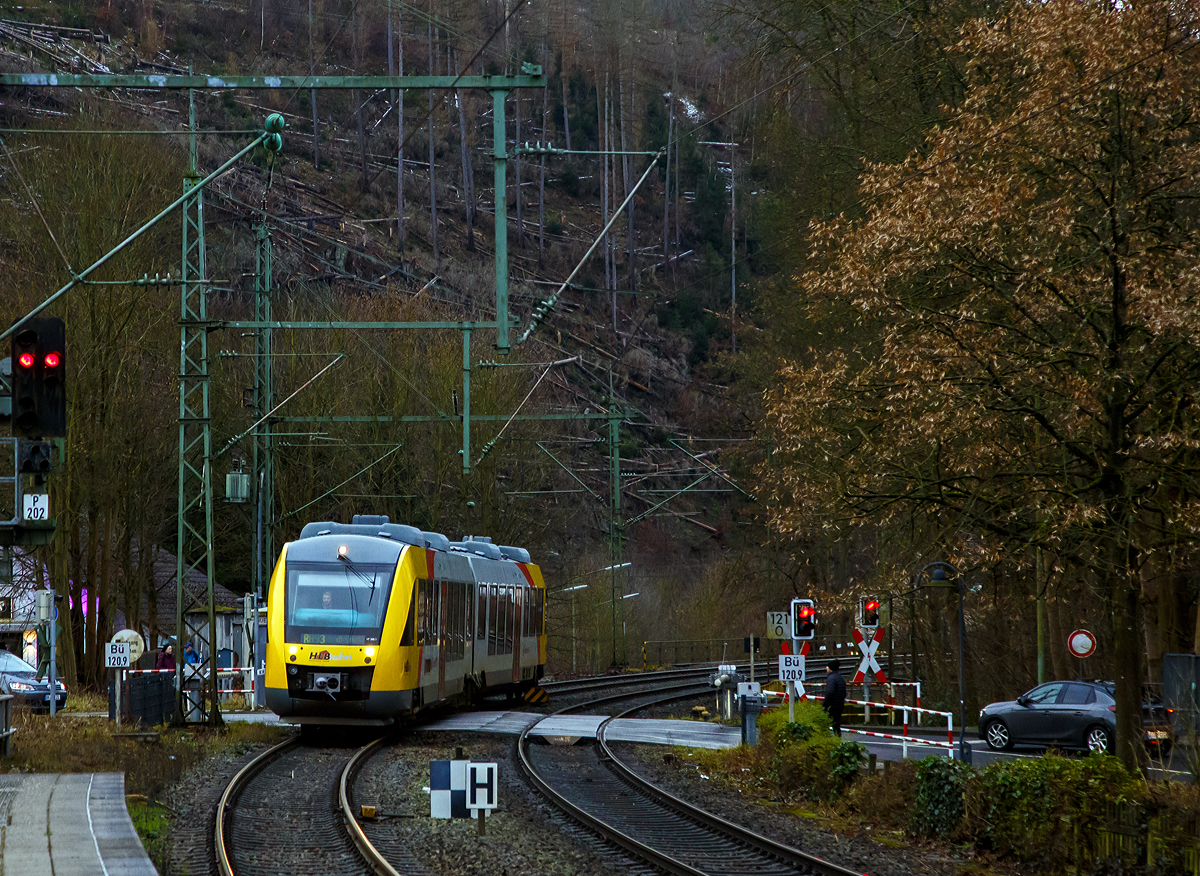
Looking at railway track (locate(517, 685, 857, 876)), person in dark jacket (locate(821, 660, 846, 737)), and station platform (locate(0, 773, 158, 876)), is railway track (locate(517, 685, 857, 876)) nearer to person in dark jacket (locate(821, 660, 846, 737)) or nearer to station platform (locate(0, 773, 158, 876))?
person in dark jacket (locate(821, 660, 846, 737))

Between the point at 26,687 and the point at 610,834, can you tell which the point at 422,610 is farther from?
the point at 26,687

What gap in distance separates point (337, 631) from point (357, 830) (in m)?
9.04

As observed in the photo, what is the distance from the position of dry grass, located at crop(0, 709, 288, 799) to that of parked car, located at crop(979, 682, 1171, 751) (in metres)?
12.4

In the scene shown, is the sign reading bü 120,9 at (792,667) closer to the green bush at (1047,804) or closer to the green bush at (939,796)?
the green bush at (939,796)

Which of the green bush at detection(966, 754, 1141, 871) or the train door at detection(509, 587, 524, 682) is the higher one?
the train door at detection(509, 587, 524, 682)

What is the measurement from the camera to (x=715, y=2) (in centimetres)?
2919

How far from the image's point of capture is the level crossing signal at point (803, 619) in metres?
24.1

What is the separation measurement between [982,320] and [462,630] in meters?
14.1

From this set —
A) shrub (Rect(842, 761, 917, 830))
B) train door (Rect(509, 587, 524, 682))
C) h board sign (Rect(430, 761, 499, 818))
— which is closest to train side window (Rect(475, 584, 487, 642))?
train door (Rect(509, 587, 524, 682))

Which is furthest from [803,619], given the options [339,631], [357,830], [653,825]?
[357,830]

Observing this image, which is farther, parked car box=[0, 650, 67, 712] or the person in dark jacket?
parked car box=[0, 650, 67, 712]

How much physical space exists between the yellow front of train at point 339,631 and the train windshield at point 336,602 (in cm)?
2

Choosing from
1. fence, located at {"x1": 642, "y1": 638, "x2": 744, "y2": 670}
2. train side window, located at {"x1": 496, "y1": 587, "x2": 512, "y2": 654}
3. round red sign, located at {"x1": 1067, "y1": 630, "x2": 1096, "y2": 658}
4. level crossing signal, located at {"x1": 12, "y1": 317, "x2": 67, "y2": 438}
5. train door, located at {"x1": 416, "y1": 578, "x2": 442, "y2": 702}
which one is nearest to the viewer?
level crossing signal, located at {"x1": 12, "y1": 317, "x2": 67, "y2": 438}

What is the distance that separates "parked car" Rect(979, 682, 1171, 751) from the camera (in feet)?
79.2
